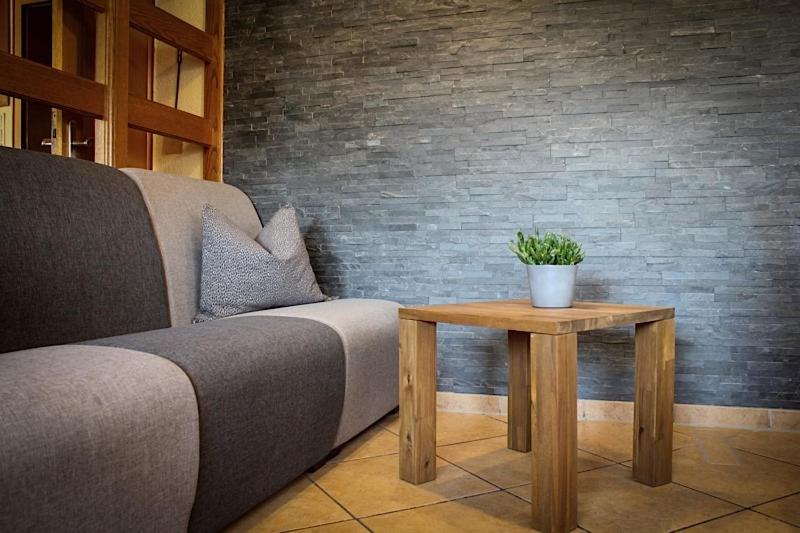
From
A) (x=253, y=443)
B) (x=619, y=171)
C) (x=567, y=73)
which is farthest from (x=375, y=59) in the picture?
(x=253, y=443)

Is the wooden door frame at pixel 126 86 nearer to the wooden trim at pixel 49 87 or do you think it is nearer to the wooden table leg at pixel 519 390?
the wooden trim at pixel 49 87

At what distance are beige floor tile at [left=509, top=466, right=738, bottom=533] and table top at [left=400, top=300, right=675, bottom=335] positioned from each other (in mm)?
428

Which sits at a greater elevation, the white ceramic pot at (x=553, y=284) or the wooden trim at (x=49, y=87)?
the wooden trim at (x=49, y=87)

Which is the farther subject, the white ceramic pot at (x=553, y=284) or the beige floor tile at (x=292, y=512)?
the white ceramic pot at (x=553, y=284)

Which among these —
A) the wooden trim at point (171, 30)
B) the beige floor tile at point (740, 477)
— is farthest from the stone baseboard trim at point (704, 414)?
the wooden trim at point (171, 30)

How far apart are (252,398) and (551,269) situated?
794mm

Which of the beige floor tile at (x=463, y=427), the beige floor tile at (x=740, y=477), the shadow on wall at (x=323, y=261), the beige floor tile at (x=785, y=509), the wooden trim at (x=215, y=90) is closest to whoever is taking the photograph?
the beige floor tile at (x=785, y=509)

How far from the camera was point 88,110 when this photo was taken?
6.65ft

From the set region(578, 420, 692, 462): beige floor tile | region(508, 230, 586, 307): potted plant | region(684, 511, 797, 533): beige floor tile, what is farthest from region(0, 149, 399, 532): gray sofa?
region(684, 511, 797, 533): beige floor tile

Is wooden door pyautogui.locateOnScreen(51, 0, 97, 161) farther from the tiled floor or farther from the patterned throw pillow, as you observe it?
the tiled floor

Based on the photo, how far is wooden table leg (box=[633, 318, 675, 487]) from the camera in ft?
5.22

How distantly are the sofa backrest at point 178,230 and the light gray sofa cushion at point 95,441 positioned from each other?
26.6 inches

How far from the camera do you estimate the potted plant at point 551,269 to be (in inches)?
62.4

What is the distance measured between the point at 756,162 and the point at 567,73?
0.71 metres
